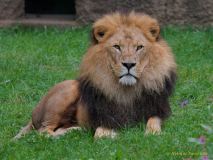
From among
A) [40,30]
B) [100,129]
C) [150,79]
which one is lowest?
[40,30]

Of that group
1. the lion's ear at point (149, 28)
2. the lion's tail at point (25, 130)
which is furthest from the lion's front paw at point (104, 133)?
the lion's ear at point (149, 28)

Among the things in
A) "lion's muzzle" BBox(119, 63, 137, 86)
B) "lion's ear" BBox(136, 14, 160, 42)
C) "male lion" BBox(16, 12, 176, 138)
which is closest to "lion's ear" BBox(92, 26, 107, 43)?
"male lion" BBox(16, 12, 176, 138)

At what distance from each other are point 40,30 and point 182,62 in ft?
9.16

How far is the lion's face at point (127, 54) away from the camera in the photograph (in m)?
5.84

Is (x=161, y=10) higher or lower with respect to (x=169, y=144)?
lower

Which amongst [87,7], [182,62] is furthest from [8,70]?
[87,7]

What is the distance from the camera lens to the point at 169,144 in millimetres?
5305

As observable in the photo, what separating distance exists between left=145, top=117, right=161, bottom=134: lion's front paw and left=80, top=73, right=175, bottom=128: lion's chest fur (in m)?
0.06

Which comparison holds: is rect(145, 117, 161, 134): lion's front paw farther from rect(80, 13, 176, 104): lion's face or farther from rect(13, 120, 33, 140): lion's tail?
rect(13, 120, 33, 140): lion's tail

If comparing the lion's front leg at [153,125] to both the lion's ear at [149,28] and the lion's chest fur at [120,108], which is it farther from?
the lion's ear at [149,28]

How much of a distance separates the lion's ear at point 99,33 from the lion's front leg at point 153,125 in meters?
0.76

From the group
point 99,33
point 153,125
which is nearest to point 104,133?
point 153,125

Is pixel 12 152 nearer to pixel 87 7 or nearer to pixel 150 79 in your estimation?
pixel 150 79

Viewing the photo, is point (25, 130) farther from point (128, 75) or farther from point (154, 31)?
point (154, 31)
